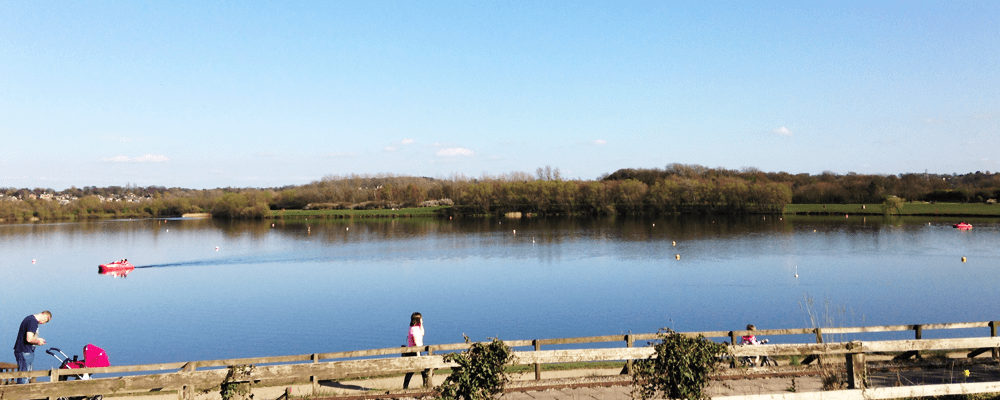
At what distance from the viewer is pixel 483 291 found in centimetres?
3778

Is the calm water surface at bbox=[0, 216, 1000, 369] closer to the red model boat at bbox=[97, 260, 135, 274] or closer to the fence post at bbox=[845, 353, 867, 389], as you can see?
the red model boat at bbox=[97, 260, 135, 274]

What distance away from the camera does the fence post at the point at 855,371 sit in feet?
23.6

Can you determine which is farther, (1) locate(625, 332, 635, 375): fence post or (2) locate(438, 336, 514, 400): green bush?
(1) locate(625, 332, 635, 375): fence post

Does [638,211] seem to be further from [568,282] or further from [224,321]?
[224,321]

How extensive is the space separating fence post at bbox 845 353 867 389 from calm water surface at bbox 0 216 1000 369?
22.8ft

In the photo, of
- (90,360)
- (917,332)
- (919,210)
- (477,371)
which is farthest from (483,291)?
(919,210)

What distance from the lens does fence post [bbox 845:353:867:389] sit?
23.6 feet

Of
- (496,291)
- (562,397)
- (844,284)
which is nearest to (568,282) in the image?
(496,291)

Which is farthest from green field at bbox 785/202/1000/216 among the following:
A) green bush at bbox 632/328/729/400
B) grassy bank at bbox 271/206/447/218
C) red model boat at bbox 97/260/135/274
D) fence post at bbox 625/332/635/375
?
green bush at bbox 632/328/729/400

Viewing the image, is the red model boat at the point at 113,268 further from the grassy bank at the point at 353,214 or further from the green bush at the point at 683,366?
the grassy bank at the point at 353,214

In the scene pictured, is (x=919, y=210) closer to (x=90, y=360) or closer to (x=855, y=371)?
(x=855, y=371)

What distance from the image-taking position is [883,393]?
6.98 metres

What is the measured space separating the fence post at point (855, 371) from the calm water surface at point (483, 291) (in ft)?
22.8

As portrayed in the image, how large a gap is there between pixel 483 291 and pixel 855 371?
102 feet
